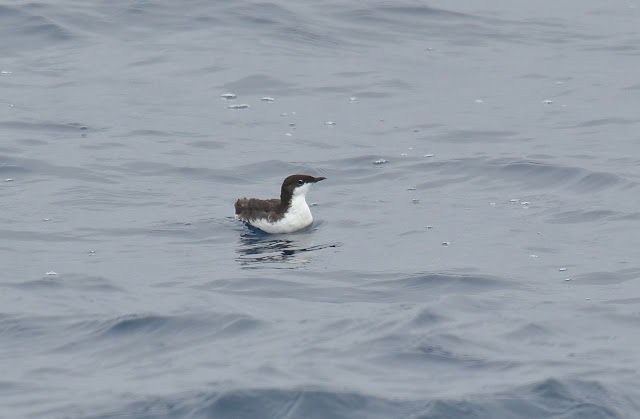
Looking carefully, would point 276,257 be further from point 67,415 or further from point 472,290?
point 67,415

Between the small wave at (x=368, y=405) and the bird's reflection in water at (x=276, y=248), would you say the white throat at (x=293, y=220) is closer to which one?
the bird's reflection in water at (x=276, y=248)

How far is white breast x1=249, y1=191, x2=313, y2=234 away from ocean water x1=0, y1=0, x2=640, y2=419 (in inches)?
7.6

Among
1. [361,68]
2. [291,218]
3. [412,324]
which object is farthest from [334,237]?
[361,68]

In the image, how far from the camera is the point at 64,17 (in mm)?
25094

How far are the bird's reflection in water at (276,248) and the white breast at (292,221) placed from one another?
82 millimetres

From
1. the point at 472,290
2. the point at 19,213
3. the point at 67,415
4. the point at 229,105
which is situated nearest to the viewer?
the point at 67,415

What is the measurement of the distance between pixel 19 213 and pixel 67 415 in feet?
23.5

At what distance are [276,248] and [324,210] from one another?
1.94 meters

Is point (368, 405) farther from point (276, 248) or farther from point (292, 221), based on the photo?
point (292, 221)

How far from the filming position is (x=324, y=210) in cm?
1586

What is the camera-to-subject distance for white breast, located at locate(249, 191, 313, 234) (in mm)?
14773

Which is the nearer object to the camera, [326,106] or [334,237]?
[334,237]

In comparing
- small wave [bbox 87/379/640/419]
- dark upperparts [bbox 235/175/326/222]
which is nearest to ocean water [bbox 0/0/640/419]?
small wave [bbox 87/379/640/419]

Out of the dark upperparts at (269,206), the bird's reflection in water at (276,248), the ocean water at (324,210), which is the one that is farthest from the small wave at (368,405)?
the dark upperparts at (269,206)
